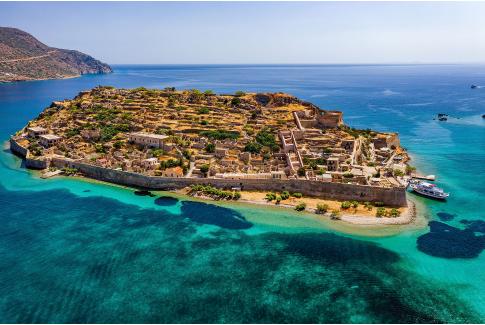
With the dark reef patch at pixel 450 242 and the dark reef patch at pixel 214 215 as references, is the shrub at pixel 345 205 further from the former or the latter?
the dark reef patch at pixel 214 215

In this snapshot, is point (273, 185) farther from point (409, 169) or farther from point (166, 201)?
point (409, 169)

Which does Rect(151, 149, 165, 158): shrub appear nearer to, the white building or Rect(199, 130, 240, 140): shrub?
Rect(199, 130, 240, 140): shrub

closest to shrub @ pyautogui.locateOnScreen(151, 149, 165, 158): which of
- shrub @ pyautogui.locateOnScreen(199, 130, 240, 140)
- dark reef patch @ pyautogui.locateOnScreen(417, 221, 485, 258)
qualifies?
shrub @ pyautogui.locateOnScreen(199, 130, 240, 140)

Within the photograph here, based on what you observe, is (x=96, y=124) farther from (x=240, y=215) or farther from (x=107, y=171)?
(x=240, y=215)

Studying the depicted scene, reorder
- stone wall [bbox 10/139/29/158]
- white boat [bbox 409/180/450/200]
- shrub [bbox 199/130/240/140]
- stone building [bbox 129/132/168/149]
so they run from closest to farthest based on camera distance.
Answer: white boat [bbox 409/180/450/200]
stone building [bbox 129/132/168/149]
shrub [bbox 199/130/240/140]
stone wall [bbox 10/139/29/158]

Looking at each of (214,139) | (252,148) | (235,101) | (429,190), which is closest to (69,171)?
(214,139)

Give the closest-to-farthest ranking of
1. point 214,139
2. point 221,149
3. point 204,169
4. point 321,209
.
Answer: point 321,209
point 204,169
point 221,149
point 214,139
